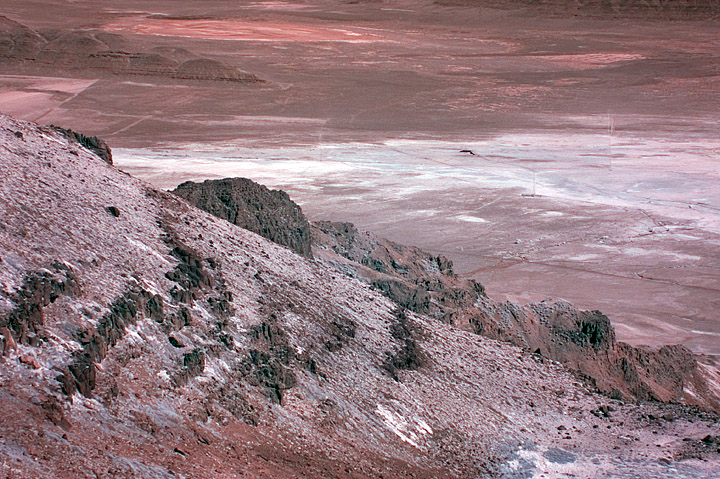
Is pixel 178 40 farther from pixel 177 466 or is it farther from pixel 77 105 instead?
pixel 177 466

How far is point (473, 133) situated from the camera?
35.8 metres

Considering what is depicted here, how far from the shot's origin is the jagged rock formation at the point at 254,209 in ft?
38.2

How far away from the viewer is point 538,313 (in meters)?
13.3

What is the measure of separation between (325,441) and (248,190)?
5.31 m

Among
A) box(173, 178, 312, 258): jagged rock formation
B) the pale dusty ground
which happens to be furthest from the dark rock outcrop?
the pale dusty ground

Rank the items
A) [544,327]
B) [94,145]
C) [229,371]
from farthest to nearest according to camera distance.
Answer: [544,327] → [94,145] → [229,371]

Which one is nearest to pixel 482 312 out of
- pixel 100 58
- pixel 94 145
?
pixel 94 145

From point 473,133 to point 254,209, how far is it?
81.2ft

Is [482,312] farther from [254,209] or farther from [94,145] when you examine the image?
[94,145]

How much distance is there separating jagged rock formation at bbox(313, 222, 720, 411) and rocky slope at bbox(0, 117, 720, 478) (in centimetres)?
A: 158

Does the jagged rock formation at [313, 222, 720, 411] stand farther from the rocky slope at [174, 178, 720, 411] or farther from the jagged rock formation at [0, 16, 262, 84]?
the jagged rock formation at [0, 16, 262, 84]

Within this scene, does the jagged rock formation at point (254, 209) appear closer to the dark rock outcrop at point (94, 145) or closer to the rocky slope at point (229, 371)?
the dark rock outcrop at point (94, 145)

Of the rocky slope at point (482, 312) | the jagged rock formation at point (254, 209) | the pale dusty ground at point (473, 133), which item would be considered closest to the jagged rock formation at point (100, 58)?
the pale dusty ground at point (473, 133)

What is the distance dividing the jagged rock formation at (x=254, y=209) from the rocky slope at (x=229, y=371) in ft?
4.36
